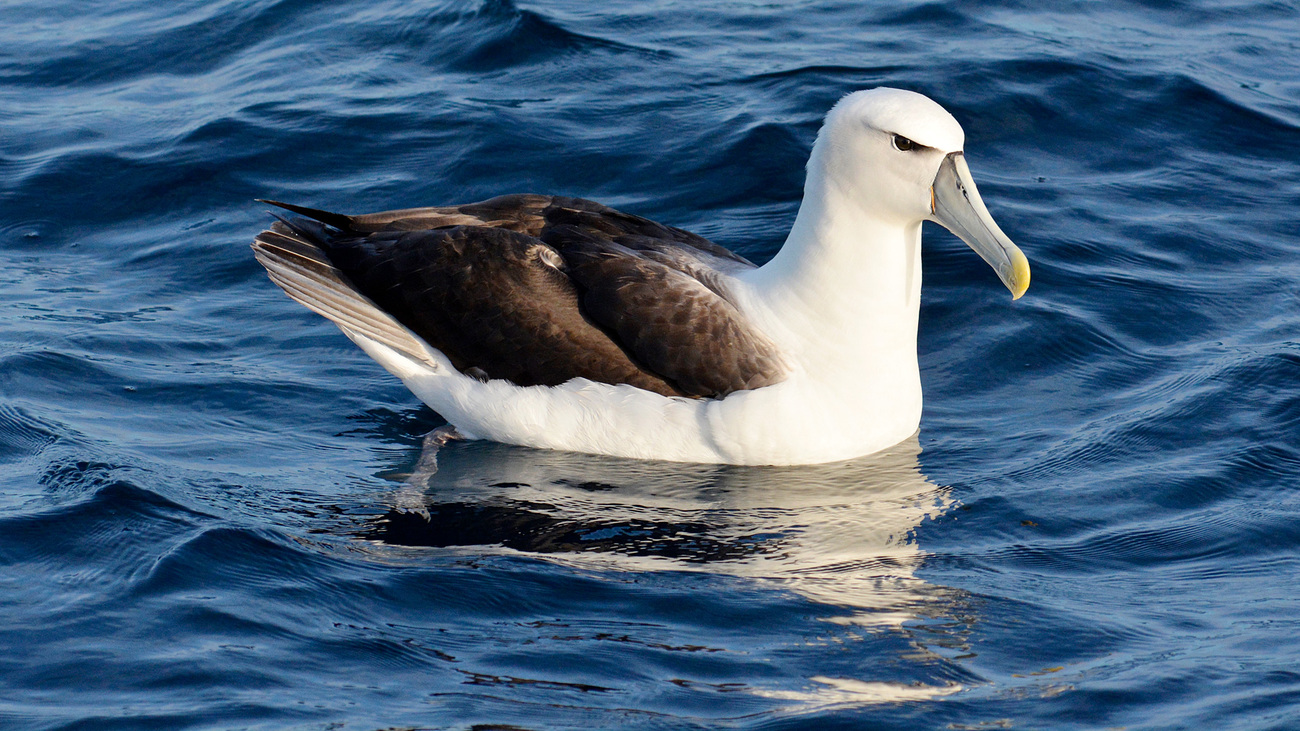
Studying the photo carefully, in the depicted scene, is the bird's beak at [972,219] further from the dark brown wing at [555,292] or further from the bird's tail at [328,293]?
the bird's tail at [328,293]

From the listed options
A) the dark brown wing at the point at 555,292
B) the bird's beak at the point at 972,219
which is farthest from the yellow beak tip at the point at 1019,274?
the dark brown wing at the point at 555,292

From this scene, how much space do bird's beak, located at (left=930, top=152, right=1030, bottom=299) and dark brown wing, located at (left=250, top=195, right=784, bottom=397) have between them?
1073 millimetres

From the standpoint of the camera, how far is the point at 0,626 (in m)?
5.75

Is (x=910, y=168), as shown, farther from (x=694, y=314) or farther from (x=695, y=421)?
(x=695, y=421)

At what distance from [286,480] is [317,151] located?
4695mm

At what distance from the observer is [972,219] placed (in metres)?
7.33

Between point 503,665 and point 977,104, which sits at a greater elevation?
point 977,104

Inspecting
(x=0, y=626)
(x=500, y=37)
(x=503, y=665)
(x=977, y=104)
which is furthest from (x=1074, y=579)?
(x=500, y=37)

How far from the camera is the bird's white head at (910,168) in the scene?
725 cm

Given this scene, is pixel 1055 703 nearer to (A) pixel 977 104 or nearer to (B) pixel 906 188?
(B) pixel 906 188

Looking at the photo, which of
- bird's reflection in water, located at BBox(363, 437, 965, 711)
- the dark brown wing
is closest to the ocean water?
bird's reflection in water, located at BBox(363, 437, 965, 711)

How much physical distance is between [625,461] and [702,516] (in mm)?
756

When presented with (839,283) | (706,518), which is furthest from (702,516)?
(839,283)

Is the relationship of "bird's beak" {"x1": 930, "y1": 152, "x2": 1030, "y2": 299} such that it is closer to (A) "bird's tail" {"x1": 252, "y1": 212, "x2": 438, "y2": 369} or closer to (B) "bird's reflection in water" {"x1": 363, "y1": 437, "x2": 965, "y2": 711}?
(B) "bird's reflection in water" {"x1": 363, "y1": 437, "x2": 965, "y2": 711}
